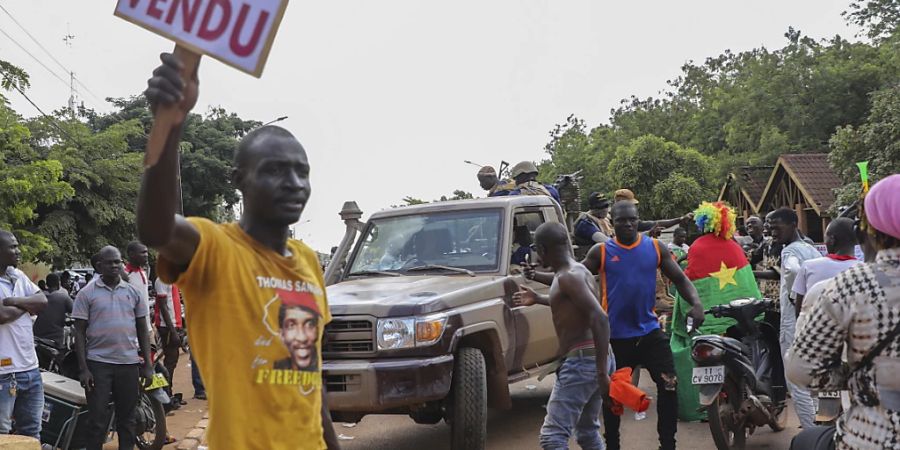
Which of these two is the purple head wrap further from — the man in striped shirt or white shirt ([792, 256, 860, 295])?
the man in striped shirt

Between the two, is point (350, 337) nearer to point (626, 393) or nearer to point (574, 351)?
point (574, 351)

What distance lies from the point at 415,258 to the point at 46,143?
16.9 meters

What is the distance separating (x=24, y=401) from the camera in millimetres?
6500

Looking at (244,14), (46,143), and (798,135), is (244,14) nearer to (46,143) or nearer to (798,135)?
(46,143)

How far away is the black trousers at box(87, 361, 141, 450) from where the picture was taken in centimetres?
686

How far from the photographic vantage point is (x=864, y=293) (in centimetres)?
281

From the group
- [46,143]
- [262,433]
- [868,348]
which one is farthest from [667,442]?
[46,143]

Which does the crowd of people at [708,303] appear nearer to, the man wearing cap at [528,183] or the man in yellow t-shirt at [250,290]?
the man wearing cap at [528,183]

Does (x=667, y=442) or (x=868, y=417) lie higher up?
(x=868, y=417)

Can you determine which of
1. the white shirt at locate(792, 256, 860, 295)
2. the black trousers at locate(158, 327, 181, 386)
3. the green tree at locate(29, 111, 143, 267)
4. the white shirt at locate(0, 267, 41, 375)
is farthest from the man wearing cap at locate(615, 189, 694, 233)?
the green tree at locate(29, 111, 143, 267)

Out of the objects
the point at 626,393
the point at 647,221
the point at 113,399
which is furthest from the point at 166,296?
the point at 626,393

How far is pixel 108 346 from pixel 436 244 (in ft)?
9.32

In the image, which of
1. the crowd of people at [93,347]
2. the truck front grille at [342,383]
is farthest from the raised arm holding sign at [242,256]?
the crowd of people at [93,347]

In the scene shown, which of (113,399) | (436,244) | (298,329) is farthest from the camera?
(436,244)
